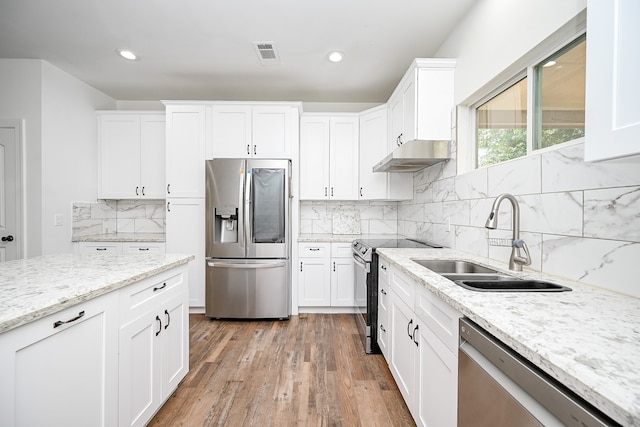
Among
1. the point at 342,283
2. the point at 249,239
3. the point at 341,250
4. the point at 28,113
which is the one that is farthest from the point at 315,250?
the point at 28,113

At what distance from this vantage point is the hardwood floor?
1.60m

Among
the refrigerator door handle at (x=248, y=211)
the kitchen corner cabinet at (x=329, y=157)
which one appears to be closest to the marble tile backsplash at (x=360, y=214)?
the kitchen corner cabinet at (x=329, y=157)

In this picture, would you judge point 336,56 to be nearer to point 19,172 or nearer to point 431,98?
point 431,98

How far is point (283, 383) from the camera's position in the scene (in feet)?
6.27

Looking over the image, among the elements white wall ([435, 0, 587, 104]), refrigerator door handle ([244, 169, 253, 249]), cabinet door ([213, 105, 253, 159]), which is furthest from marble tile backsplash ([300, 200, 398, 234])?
white wall ([435, 0, 587, 104])

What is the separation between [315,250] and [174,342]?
1774 mm

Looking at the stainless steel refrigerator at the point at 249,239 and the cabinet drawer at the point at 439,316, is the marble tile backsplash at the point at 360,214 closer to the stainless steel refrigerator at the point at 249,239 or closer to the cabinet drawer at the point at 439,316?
the stainless steel refrigerator at the point at 249,239

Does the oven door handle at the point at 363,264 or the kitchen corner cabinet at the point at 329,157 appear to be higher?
the kitchen corner cabinet at the point at 329,157

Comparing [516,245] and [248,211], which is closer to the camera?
[516,245]

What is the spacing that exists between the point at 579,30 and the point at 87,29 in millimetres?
3491

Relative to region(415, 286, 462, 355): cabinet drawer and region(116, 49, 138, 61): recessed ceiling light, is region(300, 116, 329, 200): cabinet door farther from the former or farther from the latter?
region(415, 286, 462, 355): cabinet drawer

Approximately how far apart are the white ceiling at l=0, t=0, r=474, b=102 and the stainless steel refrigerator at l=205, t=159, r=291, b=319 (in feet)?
3.44

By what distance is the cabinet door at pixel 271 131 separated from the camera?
3.15m

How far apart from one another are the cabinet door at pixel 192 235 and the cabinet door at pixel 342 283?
1.53m
